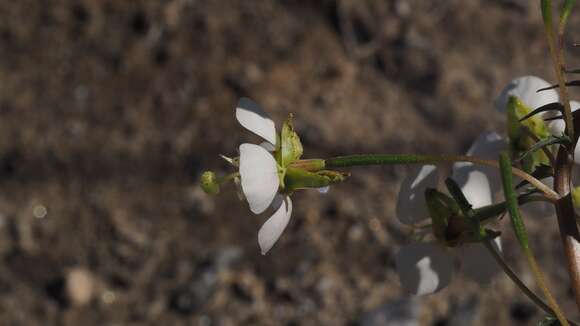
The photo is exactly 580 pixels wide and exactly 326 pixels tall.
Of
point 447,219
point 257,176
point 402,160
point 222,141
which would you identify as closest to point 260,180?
point 257,176

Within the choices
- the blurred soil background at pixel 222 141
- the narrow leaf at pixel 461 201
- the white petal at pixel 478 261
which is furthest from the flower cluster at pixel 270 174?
the blurred soil background at pixel 222 141

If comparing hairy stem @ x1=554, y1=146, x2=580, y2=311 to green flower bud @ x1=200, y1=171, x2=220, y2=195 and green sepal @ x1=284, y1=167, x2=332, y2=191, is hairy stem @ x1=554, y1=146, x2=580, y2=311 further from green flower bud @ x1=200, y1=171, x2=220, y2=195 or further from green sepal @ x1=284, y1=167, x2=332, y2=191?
green flower bud @ x1=200, y1=171, x2=220, y2=195

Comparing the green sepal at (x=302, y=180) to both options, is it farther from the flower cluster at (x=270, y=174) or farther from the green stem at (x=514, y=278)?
the green stem at (x=514, y=278)

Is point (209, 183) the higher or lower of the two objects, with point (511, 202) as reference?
higher

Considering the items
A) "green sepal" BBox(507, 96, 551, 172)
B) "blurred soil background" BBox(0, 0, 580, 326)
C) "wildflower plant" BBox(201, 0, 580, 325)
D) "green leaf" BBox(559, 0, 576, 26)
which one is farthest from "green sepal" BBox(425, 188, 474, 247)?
"blurred soil background" BBox(0, 0, 580, 326)

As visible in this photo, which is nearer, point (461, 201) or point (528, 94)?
point (461, 201)

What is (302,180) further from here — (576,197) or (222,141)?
(222,141)

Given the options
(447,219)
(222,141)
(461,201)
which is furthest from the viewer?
(222,141)
